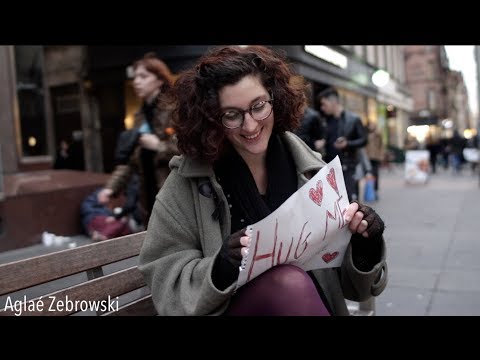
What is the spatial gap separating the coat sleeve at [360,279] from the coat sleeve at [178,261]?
539 mm

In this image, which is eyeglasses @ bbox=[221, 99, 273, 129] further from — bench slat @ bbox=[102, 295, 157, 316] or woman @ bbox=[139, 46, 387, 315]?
bench slat @ bbox=[102, 295, 157, 316]

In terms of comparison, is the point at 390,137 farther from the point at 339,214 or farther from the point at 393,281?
the point at 339,214

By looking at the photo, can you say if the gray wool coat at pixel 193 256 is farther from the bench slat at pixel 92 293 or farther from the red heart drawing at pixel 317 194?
the red heart drawing at pixel 317 194

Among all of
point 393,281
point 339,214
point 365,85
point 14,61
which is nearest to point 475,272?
point 393,281

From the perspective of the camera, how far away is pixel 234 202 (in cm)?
204

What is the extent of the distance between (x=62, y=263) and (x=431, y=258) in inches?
183

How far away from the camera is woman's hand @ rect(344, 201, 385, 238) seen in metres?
1.91

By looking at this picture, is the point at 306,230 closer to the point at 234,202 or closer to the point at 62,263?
the point at 234,202

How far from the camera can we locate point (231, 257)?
1.70 m

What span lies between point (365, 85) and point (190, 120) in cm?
2319

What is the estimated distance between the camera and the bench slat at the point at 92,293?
175 centimetres

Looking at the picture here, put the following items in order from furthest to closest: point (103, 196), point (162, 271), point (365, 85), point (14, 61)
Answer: point (365, 85), point (14, 61), point (103, 196), point (162, 271)

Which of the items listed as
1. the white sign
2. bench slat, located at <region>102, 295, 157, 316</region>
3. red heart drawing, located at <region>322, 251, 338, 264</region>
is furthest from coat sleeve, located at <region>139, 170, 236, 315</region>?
red heart drawing, located at <region>322, 251, 338, 264</region>

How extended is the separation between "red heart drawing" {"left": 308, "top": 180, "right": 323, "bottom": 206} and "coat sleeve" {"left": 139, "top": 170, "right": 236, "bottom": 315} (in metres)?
0.36
